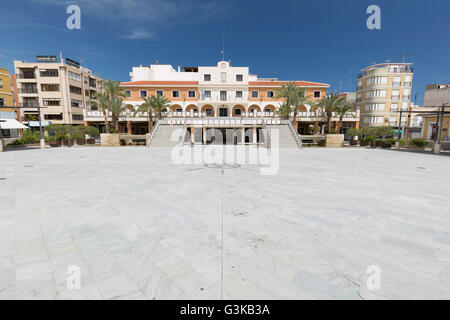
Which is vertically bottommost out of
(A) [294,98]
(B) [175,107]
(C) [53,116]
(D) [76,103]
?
(C) [53,116]

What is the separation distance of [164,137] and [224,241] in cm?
2664

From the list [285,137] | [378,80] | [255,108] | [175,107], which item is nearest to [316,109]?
[255,108]

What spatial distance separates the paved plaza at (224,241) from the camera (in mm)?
3379

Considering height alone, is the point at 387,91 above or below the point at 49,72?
below

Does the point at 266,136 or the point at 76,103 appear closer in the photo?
the point at 266,136

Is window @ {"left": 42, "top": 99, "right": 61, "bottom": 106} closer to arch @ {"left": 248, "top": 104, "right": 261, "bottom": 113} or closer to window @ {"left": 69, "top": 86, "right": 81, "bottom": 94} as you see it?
window @ {"left": 69, "top": 86, "right": 81, "bottom": 94}

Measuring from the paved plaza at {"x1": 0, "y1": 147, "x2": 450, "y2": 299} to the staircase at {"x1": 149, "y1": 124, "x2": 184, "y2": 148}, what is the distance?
63.3 ft

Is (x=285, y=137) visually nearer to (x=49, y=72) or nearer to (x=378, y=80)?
(x=378, y=80)

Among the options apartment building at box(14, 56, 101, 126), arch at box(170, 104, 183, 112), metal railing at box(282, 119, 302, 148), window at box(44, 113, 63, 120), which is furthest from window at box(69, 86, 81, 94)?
metal railing at box(282, 119, 302, 148)

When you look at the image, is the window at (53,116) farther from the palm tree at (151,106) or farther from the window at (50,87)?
the palm tree at (151,106)

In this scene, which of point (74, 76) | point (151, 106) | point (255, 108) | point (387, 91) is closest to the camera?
point (151, 106)

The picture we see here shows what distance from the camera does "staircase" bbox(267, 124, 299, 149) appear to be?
92.5ft

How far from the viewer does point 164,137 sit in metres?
29.6
